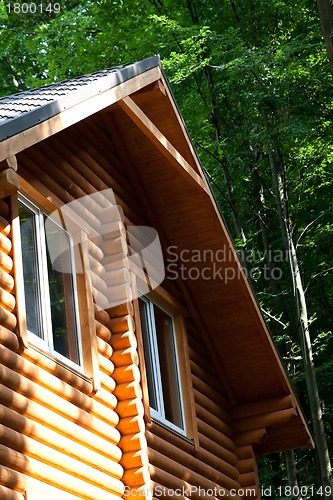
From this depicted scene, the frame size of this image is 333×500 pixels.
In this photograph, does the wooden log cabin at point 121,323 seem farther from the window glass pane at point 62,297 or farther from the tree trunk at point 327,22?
the tree trunk at point 327,22

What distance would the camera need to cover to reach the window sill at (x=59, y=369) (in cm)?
674

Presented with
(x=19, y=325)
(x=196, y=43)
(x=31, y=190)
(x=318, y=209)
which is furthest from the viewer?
(x=318, y=209)

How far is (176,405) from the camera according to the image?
9.72m

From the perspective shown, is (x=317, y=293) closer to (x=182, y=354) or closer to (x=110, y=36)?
(x=110, y=36)

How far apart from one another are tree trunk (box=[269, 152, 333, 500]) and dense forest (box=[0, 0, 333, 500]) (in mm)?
28

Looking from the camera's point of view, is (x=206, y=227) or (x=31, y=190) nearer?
(x=31, y=190)

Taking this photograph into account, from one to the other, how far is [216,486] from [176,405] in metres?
1.22

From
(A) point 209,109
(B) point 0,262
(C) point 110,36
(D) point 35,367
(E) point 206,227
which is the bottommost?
(D) point 35,367

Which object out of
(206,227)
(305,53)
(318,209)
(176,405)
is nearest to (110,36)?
Answer: (305,53)

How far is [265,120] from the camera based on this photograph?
18.3 m

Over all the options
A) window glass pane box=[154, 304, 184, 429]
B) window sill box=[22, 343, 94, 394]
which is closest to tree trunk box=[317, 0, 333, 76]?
window glass pane box=[154, 304, 184, 429]

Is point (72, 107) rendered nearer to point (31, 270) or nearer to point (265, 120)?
point (31, 270)

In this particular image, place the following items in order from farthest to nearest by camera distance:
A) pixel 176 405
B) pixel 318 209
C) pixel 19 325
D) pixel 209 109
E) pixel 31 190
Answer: pixel 318 209 < pixel 209 109 < pixel 176 405 < pixel 31 190 < pixel 19 325

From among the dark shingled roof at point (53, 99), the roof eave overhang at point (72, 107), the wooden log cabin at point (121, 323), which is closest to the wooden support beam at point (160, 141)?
the wooden log cabin at point (121, 323)
